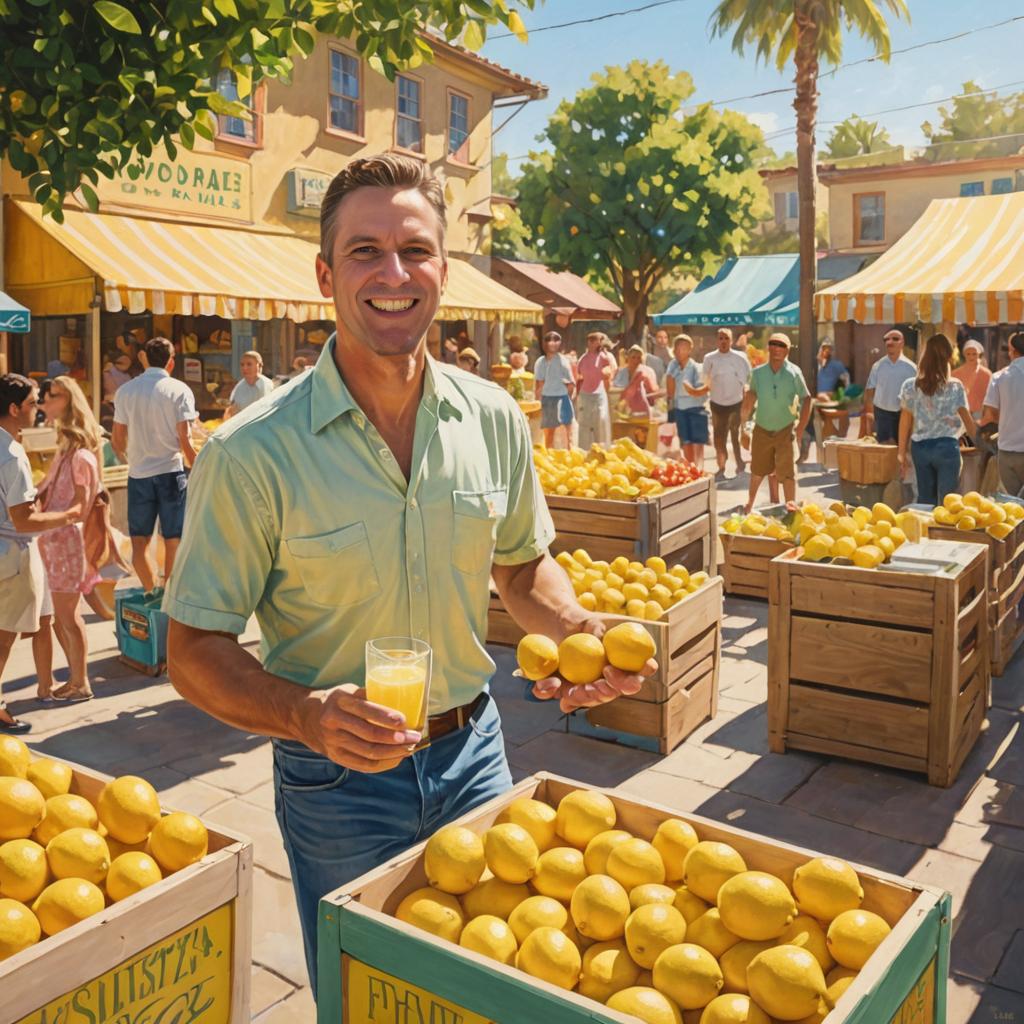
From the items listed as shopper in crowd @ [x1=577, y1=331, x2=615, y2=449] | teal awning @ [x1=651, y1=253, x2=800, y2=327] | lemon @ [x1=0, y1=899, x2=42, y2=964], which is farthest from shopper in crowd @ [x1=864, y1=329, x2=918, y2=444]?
teal awning @ [x1=651, y1=253, x2=800, y2=327]

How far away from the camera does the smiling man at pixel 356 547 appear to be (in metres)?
2.29

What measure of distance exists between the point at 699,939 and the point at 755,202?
115 feet

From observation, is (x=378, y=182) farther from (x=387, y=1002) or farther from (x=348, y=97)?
(x=348, y=97)

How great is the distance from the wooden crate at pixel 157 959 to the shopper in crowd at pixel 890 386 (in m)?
11.1

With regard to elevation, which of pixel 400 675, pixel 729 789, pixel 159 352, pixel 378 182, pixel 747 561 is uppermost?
pixel 378 182

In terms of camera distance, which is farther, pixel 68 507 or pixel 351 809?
pixel 68 507

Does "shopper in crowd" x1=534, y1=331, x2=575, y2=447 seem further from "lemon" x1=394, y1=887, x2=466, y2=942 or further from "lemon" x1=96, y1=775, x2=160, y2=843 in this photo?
"lemon" x1=394, y1=887, x2=466, y2=942

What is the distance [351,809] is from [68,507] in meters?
4.73

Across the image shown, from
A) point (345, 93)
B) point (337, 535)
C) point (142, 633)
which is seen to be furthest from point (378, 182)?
point (345, 93)

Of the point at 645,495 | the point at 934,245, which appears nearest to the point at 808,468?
the point at 934,245

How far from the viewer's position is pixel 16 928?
7.03 feet

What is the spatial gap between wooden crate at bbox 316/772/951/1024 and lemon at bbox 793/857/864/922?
0.07 meters

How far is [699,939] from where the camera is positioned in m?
2.06

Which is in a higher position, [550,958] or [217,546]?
[217,546]
